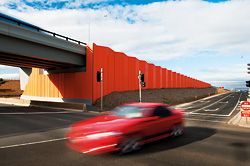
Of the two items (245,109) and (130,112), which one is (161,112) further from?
(245,109)

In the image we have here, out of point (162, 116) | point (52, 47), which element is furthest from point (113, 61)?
point (162, 116)

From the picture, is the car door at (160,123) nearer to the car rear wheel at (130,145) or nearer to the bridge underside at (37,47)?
the car rear wheel at (130,145)

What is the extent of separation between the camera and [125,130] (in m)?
7.57

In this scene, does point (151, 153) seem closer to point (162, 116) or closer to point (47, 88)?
point (162, 116)

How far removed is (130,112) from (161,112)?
1.36 m

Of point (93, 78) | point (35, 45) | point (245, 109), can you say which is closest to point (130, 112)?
point (245, 109)

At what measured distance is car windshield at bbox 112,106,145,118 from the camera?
28.1 ft

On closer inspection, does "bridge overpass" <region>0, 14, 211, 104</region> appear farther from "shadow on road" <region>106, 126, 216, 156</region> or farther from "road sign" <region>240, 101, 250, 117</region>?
"road sign" <region>240, 101, 250, 117</region>

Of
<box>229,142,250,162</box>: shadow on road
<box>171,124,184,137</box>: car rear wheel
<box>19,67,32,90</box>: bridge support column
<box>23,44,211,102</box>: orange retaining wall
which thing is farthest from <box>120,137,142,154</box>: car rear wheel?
<box>19,67,32,90</box>: bridge support column

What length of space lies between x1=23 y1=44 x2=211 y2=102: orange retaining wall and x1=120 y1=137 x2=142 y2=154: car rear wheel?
25342 millimetres

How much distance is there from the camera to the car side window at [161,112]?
9.20 metres

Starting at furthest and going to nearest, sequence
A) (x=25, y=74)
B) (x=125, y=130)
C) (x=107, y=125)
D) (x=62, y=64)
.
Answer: (x=25, y=74) < (x=62, y=64) < (x=107, y=125) < (x=125, y=130)

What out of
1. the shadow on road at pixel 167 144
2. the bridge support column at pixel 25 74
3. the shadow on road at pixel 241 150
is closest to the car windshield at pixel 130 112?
the shadow on road at pixel 167 144

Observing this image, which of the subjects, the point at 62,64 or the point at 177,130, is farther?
→ the point at 62,64
